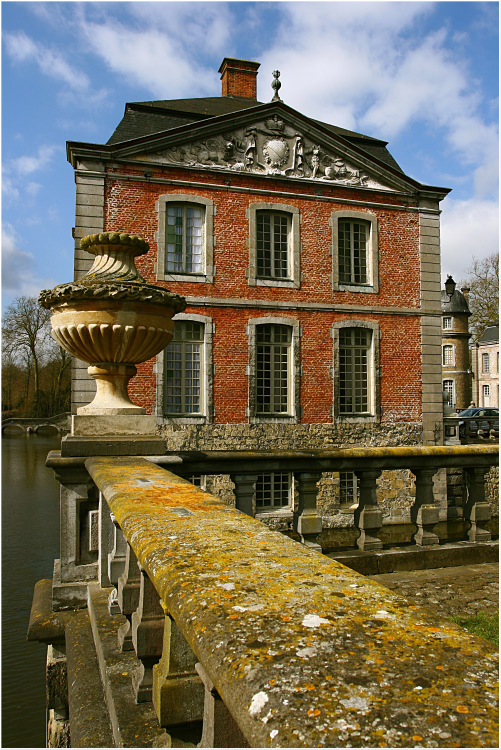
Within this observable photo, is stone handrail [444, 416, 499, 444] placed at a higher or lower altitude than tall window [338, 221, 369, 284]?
lower

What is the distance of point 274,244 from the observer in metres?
15.1

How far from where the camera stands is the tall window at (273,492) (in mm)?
14789

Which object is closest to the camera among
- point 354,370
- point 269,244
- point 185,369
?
point 185,369

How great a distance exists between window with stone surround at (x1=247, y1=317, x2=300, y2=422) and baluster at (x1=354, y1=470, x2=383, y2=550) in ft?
32.8

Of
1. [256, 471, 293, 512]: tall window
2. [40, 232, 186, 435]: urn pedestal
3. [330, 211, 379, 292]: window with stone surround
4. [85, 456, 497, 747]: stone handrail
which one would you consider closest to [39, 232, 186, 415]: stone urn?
[40, 232, 186, 435]: urn pedestal

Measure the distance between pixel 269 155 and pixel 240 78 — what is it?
17.7ft

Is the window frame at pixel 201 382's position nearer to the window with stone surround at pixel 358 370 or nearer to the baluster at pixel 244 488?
the window with stone surround at pixel 358 370

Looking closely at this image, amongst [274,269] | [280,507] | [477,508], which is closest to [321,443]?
[280,507]

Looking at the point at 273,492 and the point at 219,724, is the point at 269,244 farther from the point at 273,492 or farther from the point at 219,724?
the point at 219,724

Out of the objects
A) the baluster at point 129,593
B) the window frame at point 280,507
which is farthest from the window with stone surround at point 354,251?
the baluster at point 129,593

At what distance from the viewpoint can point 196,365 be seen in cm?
1429

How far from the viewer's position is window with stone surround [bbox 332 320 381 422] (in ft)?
50.8

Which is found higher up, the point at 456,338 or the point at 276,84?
the point at 276,84

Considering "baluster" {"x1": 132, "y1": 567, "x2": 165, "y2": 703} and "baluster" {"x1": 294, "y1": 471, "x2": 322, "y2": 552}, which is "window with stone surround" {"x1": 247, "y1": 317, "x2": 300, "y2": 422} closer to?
"baluster" {"x1": 294, "y1": 471, "x2": 322, "y2": 552}
